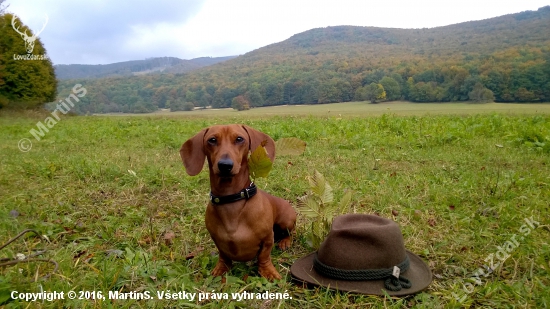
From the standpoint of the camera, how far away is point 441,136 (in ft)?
29.5

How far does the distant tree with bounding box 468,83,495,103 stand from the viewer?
29617 millimetres

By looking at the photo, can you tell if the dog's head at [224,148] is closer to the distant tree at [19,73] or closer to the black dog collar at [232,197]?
the black dog collar at [232,197]

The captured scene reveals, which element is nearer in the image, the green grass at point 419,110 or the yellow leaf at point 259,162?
the yellow leaf at point 259,162

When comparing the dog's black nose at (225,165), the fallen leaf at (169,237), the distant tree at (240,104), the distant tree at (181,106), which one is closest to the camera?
the dog's black nose at (225,165)

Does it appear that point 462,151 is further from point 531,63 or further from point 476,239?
point 531,63

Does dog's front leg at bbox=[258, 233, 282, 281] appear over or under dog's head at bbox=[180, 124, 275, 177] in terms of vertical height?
under

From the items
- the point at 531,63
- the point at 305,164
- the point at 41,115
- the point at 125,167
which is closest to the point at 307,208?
the point at 305,164

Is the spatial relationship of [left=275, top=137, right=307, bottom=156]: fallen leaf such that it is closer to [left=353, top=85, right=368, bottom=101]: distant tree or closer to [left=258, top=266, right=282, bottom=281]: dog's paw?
[left=258, top=266, right=282, bottom=281]: dog's paw

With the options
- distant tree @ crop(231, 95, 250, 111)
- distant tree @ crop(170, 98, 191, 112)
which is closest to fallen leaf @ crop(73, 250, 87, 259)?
distant tree @ crop(231, 95, 250, 111)

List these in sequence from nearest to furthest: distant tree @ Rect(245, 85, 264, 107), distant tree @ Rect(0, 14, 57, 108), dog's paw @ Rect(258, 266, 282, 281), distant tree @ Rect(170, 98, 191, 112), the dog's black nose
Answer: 1. the dog's black nose
2. dog's paw @ Rect(258, 266, 282, 281)
3. distant tree @ Rect(0, 14, 57, 108)
4. distant tree @ Rect(170, 98, 191, 112)
5. distant tree @ Rect(245, 85, 264, 107)

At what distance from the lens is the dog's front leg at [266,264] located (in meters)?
2.71

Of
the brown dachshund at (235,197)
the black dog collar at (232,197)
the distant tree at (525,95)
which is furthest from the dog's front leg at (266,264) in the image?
the distant tree at (525,95)

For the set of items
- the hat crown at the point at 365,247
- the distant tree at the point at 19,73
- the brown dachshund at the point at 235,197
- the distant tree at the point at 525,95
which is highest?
the distant tree at the point at 19,73

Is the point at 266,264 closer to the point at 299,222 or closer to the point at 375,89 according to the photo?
the point at 299,222
